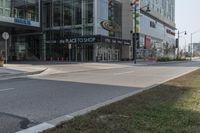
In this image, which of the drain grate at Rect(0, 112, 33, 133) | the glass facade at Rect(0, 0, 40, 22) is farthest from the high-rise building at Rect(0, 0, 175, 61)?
the drain grate at Rect(0, 112, 33, 133)

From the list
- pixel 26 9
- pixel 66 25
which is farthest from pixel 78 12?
pixel 26 9

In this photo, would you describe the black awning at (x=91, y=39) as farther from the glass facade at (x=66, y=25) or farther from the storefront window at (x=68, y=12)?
the storefront window at (x=68, y=12)

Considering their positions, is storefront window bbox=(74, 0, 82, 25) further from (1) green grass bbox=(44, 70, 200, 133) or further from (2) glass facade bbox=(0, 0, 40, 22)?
(1) green grass bbox=(44, 70, 200, 133)

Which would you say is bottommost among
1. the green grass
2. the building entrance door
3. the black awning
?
the green grass

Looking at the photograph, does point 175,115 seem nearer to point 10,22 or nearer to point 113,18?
point 10,22

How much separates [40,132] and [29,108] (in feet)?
10.1

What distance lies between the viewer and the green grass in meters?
6.24

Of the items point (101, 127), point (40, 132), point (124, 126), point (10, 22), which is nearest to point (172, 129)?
point (124, 126)

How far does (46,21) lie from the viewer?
65.5m

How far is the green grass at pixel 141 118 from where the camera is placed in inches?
246

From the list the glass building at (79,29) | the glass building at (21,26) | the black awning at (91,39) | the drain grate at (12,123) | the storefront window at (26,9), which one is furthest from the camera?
the glass building at (79,29)

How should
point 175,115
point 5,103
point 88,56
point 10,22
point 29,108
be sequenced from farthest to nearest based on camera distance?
point 88,56
point 10,22
point 5,103
point 29,108
point 175,115

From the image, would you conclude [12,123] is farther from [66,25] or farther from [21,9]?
[66,25]

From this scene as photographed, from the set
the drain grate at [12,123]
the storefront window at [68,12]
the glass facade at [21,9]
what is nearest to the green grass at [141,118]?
the drain grate at [12,123]
